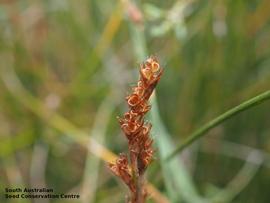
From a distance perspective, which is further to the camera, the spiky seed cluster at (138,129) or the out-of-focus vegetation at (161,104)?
the out-of-focus vegetation at (161,104)

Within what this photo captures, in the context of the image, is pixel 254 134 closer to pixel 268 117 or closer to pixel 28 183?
pixel 268 117

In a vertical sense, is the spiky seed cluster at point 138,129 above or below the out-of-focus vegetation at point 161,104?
below

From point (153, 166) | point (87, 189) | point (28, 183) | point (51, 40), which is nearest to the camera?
point (153, 166)

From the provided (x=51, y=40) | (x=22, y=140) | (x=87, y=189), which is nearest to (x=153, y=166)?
(x=87, y=189)

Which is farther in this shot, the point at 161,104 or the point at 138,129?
the point at 161,104
